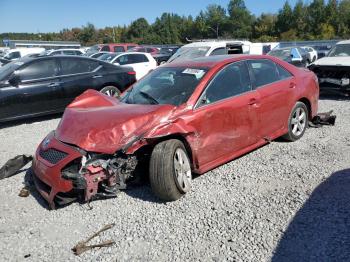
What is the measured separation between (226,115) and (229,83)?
0.51 m

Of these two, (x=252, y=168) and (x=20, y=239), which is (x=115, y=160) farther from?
(x=252, y=168)

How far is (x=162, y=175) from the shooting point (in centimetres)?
382

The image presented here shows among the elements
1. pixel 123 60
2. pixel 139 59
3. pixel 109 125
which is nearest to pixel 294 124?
pixel 109 125

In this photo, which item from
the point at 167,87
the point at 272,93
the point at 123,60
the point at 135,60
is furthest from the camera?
the point at 123,60

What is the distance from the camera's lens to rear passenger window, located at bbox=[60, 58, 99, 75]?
29.2ft

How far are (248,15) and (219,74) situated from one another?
10906 cm

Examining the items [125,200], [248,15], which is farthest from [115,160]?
[248,15]

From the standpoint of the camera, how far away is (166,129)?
3.98m

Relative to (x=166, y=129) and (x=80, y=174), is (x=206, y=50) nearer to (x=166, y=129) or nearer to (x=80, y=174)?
(x=166, y=129)

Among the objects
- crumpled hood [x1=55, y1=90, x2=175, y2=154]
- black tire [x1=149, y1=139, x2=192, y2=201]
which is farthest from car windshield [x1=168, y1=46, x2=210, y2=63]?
black tire [x1=149, y1=139, x2=192, y2=201]

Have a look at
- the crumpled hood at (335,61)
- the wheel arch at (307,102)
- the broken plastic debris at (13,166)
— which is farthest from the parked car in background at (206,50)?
the broken plastic debris at (13,166)

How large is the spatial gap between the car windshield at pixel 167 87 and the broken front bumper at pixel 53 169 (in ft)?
4.04

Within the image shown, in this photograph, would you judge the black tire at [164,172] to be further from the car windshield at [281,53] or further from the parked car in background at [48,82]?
the car windshield at [281,53]

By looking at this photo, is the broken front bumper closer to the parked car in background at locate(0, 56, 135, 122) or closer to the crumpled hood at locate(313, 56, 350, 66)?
the parked car in background at locate(0, 56, 135, 122)
